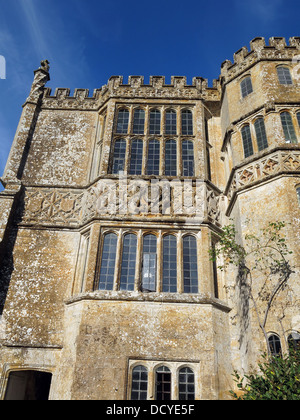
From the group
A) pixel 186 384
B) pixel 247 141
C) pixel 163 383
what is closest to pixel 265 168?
pixel 247 141

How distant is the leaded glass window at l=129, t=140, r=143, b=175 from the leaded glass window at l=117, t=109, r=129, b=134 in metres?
0.76

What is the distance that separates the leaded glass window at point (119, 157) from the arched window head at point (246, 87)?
209 inches

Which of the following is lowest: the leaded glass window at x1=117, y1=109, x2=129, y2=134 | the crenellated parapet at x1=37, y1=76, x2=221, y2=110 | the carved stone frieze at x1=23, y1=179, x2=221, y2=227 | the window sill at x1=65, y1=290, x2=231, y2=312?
the window sill at x1=65, y1=290, x2=231, y2=312

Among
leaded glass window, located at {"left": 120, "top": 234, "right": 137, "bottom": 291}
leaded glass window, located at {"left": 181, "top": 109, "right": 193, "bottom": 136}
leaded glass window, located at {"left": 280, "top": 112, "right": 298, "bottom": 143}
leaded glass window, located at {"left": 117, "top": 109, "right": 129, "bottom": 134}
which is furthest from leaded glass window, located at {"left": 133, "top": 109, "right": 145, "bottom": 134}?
leaded glass window, located at {"left": 280, "top": 112, "right": 298, "bottom": 143}

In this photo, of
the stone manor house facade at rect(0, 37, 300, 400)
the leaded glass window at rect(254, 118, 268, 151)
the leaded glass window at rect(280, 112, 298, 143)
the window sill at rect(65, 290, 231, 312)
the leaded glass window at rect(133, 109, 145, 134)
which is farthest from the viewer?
the leaded glass window at rect(133, 109, 145, 134)

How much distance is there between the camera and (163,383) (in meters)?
9.66

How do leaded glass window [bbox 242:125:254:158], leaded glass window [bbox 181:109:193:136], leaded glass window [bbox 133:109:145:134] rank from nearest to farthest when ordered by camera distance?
leaded glass window [bbox 242:125:254:158] < leaded glass window [bbox 181:109:193:136] < leaded glass window [bbox 133:109:145:134]

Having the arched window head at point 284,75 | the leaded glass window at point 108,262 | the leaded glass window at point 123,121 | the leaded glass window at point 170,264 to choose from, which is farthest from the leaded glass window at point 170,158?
the arched window head at point 284,75

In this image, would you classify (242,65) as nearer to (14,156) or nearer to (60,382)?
(14,156)

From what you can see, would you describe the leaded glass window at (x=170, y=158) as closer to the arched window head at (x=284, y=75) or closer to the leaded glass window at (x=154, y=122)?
the leaded glass window at (x=154, y=122)

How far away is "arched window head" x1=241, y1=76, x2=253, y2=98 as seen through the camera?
1391cm

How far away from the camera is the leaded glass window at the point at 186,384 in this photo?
945cm

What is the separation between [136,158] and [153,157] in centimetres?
68

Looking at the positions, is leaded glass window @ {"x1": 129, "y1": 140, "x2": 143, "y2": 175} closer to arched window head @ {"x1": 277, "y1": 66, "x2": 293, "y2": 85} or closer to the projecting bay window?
the projecting bay window
